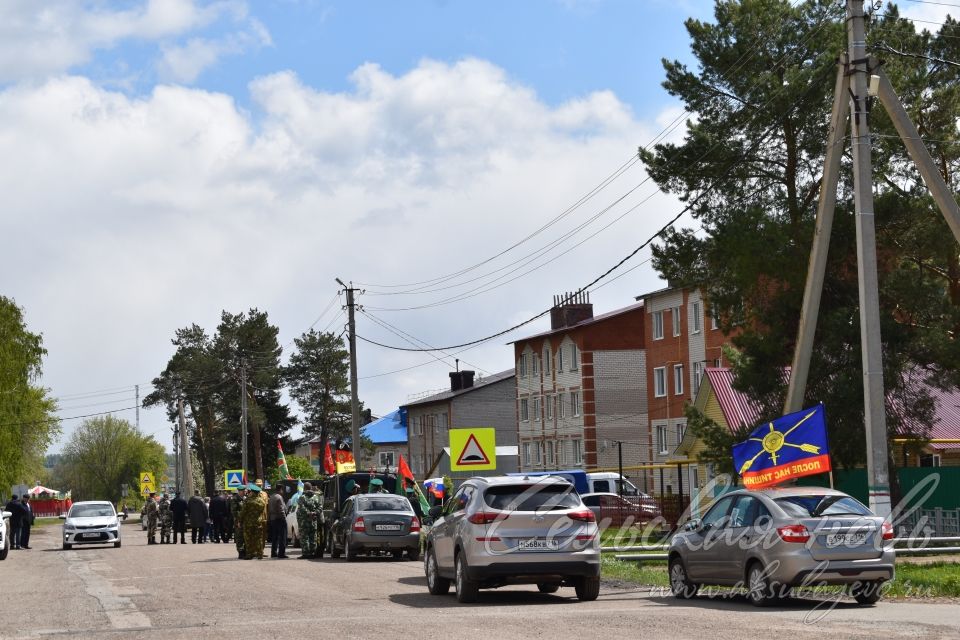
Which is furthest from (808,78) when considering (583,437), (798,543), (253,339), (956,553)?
(253,339)

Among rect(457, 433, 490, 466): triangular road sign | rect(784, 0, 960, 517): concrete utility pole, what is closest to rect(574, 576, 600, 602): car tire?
rect(784, 0, 960, 517): concrete utility pole

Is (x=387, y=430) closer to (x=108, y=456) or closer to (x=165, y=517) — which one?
(x=108, y=456)

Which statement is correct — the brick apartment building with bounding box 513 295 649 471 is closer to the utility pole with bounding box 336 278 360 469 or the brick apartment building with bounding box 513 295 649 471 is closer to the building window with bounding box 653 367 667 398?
the building window with bounding box 653 367 667 398

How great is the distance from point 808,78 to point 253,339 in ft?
211

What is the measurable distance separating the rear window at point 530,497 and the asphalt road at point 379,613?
1222mm

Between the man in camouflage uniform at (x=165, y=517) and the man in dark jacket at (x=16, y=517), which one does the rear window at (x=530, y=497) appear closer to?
the man in camouflage uniform at (x=165, y=517)

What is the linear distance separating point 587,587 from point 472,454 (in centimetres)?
1002

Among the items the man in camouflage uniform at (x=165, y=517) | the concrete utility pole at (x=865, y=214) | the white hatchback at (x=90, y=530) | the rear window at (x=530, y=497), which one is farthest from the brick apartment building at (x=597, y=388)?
the rear window at (x=530, y=497)

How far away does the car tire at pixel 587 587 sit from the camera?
16906 millimetres

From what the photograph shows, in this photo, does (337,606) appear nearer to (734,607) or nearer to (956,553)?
(734,607)

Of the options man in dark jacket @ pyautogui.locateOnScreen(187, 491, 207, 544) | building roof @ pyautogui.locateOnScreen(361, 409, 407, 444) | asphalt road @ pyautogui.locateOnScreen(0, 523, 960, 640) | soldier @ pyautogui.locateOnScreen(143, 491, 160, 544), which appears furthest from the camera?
building roof @ pyautogui.locateOnScreen(361, 409, 407, 444)

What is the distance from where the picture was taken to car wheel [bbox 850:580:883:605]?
613 inches

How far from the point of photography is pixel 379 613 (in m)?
15.3

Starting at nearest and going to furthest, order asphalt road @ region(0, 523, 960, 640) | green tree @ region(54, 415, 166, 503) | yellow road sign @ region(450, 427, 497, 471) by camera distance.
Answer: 1. asphalt road @ region(0, 523, 960, 640)
2. yellow road sign @ region(450, 427, 497, 471)
3. green tree @ region(54, 415, 166, 503)
